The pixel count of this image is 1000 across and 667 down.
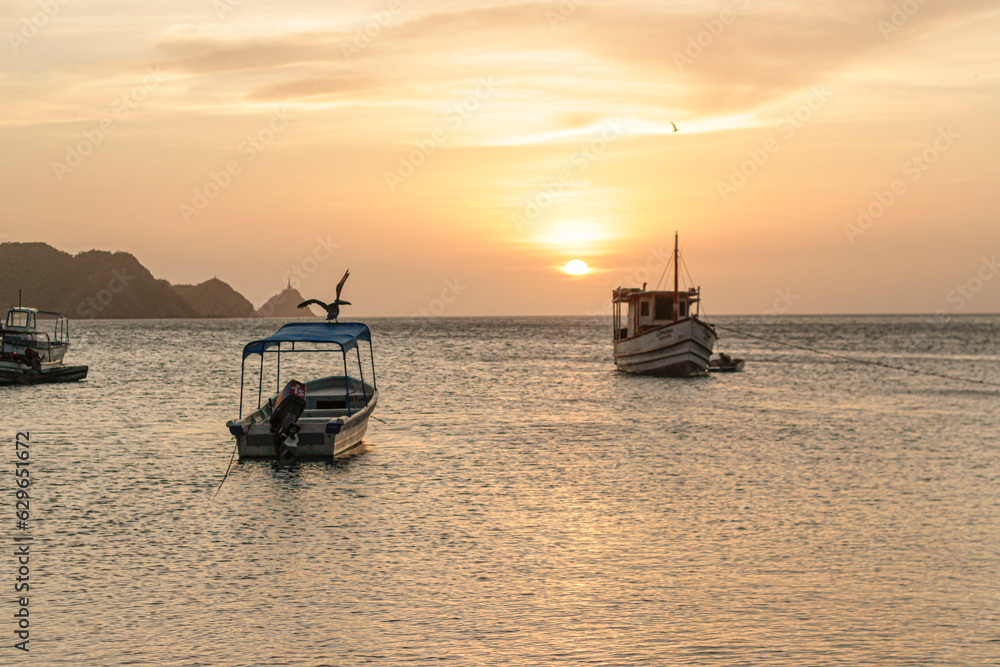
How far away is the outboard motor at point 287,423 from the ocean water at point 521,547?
92cm

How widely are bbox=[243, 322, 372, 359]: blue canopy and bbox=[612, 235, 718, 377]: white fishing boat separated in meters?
31.6

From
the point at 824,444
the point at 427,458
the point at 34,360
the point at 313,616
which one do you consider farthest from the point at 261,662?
the point at 34,360

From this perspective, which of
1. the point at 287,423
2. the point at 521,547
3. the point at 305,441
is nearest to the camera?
the point at 521,547

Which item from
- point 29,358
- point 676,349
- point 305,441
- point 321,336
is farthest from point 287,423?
point 676,349

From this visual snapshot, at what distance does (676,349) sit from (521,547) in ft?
145

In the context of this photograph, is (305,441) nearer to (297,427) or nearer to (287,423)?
(297,427)

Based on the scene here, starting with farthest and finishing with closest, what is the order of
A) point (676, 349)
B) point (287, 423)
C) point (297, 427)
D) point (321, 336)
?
point (676, 349) < point (321, 336) < point (297, 427) < point (287, 423)

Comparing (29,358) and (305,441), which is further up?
(29,358)

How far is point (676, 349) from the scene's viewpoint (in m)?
58.2

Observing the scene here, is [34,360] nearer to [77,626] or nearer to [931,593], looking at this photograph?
[77,626]

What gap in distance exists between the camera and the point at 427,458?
26750 mm

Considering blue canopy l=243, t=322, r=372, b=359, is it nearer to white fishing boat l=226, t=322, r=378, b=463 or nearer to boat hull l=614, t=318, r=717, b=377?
white fishing boat l=226, t=322, r=378, b=463

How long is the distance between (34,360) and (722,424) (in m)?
41.3

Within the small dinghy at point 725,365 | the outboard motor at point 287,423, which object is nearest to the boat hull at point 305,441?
the outboard motor at point 287,423
